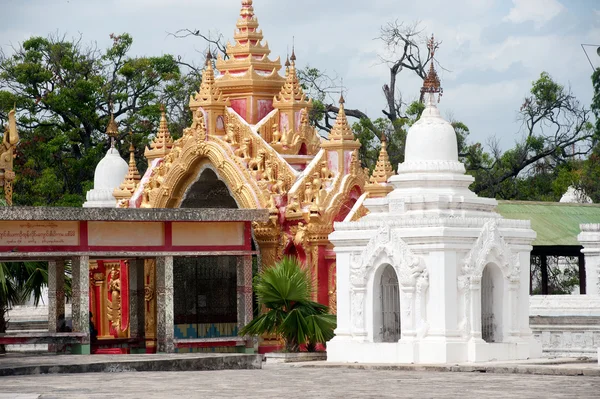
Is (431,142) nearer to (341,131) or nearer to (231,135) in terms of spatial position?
(341,131)

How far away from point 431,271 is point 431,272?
0.02 m

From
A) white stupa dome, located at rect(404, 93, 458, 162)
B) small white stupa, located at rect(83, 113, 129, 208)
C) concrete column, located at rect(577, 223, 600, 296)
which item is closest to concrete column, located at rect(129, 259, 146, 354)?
small white stupa, located at rect(83, 113, 129, 208)

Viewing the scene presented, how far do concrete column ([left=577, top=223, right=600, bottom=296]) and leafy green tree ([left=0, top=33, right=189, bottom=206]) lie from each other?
18393 millimetres

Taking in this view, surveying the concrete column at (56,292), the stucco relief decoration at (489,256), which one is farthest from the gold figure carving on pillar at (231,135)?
the stucco relief decoration at (489,256)

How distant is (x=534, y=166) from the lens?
156 ft

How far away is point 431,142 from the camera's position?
25.8 metres

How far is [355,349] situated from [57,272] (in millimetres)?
5801

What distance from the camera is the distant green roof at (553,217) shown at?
3088 centimetres

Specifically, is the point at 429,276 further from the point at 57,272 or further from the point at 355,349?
the point at 57,272

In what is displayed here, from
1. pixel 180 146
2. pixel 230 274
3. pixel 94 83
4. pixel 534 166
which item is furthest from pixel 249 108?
pixel 534 166

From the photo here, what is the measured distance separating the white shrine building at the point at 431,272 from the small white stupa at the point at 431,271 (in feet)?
0.05

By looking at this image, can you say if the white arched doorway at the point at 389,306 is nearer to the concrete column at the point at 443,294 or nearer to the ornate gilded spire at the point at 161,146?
the concrete column at the point at 443,294

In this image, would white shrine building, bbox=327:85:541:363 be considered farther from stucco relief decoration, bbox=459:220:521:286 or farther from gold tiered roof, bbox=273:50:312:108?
gold tiered roof, bbox=273:50:312:108

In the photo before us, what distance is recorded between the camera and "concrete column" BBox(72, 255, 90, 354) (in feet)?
86.6
